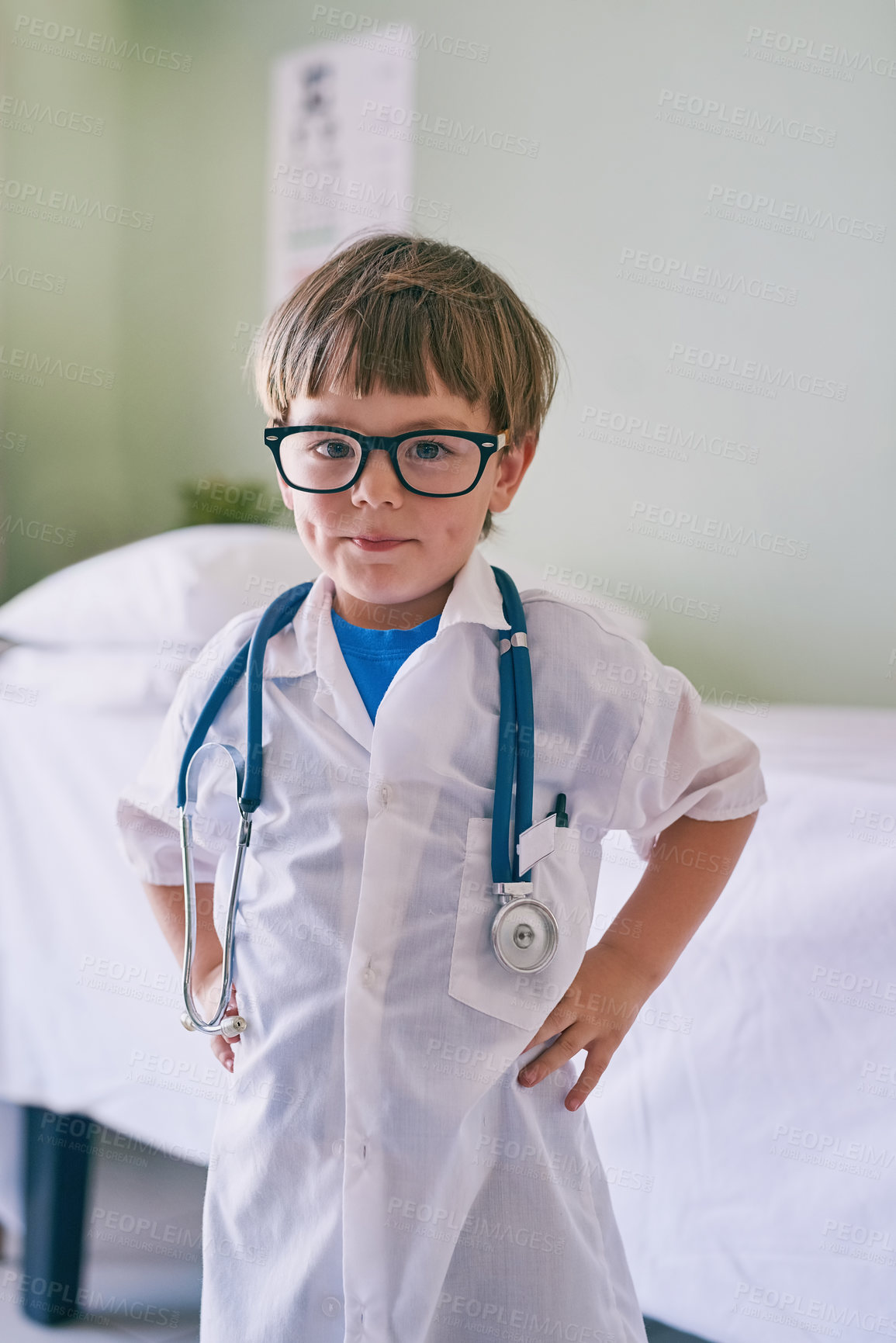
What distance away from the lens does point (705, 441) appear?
1942 mm

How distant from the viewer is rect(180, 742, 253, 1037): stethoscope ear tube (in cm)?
75

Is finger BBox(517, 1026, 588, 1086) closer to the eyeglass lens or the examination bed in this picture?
the examination bed

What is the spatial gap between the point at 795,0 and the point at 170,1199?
2088 millimetres

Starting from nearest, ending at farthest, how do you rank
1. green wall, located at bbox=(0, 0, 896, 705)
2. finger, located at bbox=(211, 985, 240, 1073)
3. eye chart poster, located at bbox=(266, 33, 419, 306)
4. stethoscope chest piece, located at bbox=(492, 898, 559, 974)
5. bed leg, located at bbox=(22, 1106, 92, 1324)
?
stethoscope chest piece, located at bbox=(492, 898, 559, 974) → finger, located at bbox=(211, 985, 240, 1073) → bed leg, located at bbox=(22, 1106, 92, 1324) → green wall, located at bbox=(0, 0, 896, 705) → eye chart poster, located at bbox=(266, 33, 419, 306)

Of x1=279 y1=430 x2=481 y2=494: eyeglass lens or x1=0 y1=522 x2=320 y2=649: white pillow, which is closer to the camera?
x1=279 y1=430 x2=481 y2=494: eyeglass lens

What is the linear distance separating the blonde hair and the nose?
0.05 m

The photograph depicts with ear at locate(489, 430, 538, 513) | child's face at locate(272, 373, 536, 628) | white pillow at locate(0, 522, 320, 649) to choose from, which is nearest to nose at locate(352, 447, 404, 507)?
child's face at locate(272, 373, 536, 628)

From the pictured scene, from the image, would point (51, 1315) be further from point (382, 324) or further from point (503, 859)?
point (382, 324)

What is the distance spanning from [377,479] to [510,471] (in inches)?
5.9

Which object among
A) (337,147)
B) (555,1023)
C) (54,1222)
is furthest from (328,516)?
(337,147)

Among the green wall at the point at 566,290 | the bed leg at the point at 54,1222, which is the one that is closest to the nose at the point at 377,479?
the bed leg at the point at 54,1222

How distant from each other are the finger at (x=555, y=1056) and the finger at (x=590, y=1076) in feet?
0.04

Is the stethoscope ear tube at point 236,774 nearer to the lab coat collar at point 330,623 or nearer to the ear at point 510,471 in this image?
the lab coat collar at point 330,623

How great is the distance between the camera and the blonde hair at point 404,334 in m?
0.72
